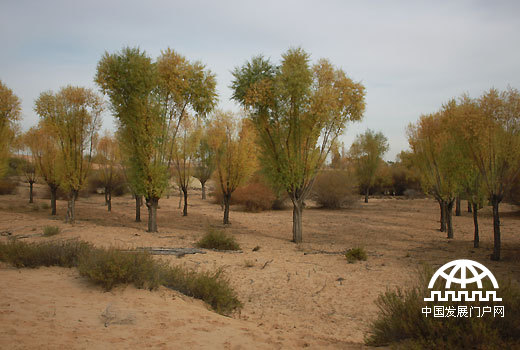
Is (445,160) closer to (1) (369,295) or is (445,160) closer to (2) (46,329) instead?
(1) (369,295)

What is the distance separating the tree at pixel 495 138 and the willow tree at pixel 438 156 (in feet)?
11.2

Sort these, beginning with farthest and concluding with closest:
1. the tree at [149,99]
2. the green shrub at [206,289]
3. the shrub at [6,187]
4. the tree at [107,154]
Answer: the shrub at [6,187] → the tree at [107,154] → the tree at [149,99] → the green shrub at [206,289]

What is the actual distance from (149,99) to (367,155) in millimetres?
30336

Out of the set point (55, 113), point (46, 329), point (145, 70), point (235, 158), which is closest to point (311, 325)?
point (46, 329)

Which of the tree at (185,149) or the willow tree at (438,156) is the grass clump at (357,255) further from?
the tree at (185,149)

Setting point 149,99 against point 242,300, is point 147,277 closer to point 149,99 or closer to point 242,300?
point 242,300

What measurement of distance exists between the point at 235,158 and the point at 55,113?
9284 mm

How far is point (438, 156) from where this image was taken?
16.3 metres

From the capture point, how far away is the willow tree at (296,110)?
13680 mm

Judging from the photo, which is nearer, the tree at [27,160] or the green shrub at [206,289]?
the green shrub at [206,289]

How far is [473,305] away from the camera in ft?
12.4

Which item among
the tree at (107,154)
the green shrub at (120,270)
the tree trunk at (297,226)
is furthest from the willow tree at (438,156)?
the tree at (107,154)

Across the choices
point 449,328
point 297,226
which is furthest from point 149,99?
point 449,328

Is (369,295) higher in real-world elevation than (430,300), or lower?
lower
